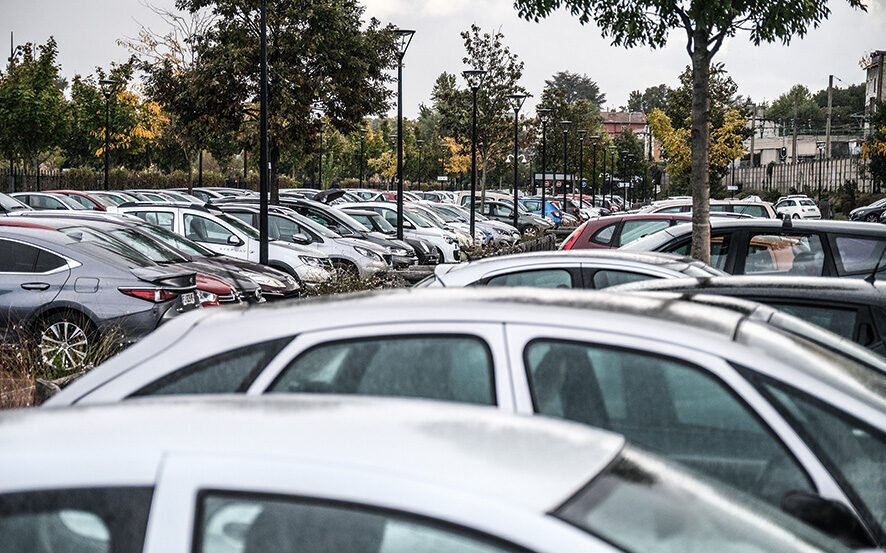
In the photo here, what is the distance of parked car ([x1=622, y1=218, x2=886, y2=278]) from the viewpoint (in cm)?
1027

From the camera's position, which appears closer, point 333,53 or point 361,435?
point 361,435

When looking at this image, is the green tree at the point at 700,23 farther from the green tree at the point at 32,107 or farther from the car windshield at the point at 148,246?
the green tree at the point at 32,107

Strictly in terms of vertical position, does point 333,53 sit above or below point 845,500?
above

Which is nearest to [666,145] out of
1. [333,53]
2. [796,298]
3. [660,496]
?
[333,53]

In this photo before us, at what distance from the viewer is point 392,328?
3605 millimetres

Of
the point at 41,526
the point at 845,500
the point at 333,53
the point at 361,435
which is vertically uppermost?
the point at 333,53

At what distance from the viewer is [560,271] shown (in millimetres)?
7637

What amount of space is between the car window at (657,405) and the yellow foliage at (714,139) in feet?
202

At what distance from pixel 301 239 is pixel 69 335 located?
8.75 metres

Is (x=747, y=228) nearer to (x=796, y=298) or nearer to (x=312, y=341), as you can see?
(x=796, y=298)

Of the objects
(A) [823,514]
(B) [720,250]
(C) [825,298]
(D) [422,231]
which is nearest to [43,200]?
(D) [422,231]

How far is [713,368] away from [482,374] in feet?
2.40

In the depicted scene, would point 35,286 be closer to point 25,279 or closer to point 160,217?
point 25,279

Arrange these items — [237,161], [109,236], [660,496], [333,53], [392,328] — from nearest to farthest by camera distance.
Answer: [660,496]
[392,328]
[109,236]
[333,53]
[237,161]
